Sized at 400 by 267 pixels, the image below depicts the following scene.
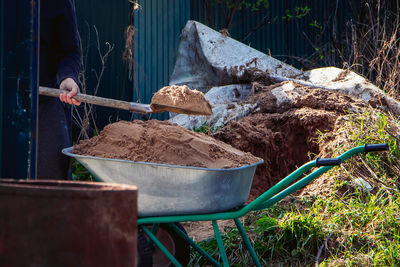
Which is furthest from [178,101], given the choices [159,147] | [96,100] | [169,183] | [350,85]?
[350,85]

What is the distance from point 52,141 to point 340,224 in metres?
2.08

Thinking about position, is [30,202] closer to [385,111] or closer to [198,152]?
[198,152]

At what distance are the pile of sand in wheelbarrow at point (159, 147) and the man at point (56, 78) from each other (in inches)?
11.6

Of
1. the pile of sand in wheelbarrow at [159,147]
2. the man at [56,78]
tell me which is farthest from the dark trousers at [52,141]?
the pile of sand in wheelbarrow at [159,147]

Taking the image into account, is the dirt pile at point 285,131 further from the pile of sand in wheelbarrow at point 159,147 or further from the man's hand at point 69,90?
the man's hand at point 69,90

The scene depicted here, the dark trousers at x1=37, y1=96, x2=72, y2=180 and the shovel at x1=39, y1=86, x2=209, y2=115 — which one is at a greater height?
the shovel at x1=39, y1=86, x2=209, y2=115

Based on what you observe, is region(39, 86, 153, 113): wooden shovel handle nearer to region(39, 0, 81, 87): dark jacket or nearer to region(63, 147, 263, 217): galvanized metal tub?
region(39, 0, 81, 87): dark jacket

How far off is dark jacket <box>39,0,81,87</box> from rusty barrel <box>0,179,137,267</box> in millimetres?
1856

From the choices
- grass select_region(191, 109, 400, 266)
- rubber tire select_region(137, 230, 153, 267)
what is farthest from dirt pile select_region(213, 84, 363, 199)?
rubber tire select_region(137, 230, 153, 267)

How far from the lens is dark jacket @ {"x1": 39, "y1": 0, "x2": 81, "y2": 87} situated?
292cm

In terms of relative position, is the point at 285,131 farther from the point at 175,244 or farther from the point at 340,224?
the point at 175,244

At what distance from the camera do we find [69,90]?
9.23ft

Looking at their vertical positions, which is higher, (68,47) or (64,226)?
(68,47)

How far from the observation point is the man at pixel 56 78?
111 inches
